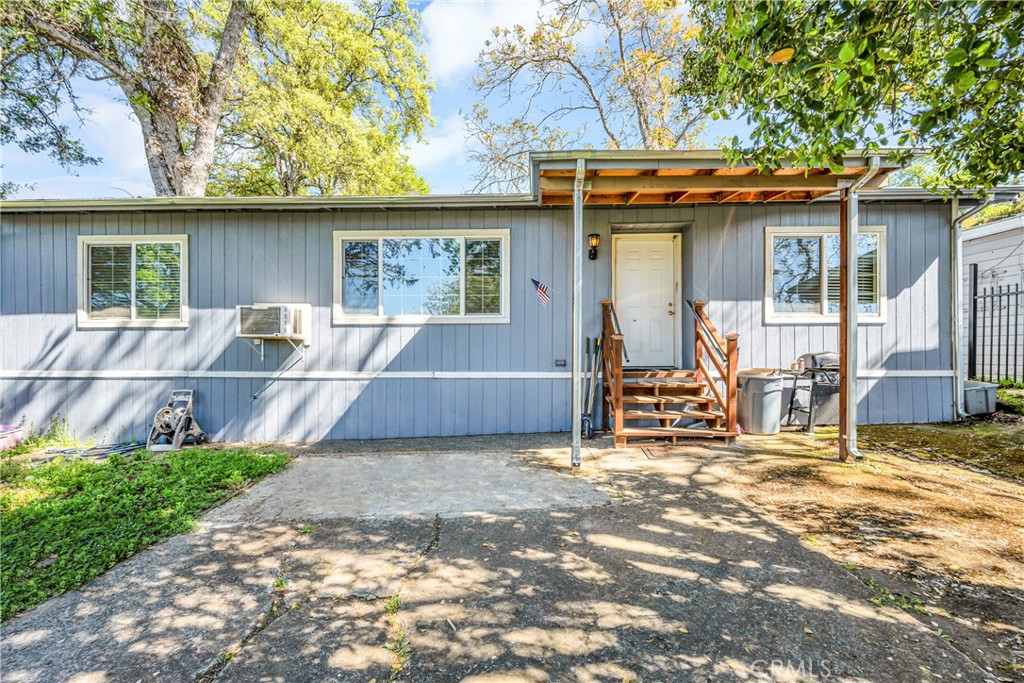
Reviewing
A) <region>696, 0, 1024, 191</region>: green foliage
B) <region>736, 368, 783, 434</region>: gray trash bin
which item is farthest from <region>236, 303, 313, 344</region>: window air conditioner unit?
<region>736, 368, 783, 434</region>: gray trash bin

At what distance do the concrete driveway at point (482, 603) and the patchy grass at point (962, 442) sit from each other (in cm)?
252

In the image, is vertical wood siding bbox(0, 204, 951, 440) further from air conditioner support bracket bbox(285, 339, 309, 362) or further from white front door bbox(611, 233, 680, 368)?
white front door bbox(611, 233, 680, 368)

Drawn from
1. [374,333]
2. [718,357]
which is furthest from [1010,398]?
[374,333]

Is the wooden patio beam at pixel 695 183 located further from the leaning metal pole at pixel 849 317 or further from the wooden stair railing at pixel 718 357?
the wooden stair railing at pixel 718 357

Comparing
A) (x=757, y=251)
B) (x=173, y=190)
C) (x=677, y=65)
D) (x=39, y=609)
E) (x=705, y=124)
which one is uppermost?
(x=677, y=65)

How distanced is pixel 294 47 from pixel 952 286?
1327cm

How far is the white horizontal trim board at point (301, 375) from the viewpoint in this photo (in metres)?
5.35

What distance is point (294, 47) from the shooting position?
10.1m

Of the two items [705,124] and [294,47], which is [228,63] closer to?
[294,47]

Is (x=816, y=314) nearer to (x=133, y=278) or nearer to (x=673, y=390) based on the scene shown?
(x=673, y=390)

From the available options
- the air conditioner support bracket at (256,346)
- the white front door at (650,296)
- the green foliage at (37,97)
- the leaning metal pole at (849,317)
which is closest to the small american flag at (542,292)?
the white front door at (650,296)

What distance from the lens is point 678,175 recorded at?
13.7ft

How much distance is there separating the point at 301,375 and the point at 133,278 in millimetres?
2519

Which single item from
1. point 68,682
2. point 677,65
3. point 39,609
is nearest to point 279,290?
point 39,609
